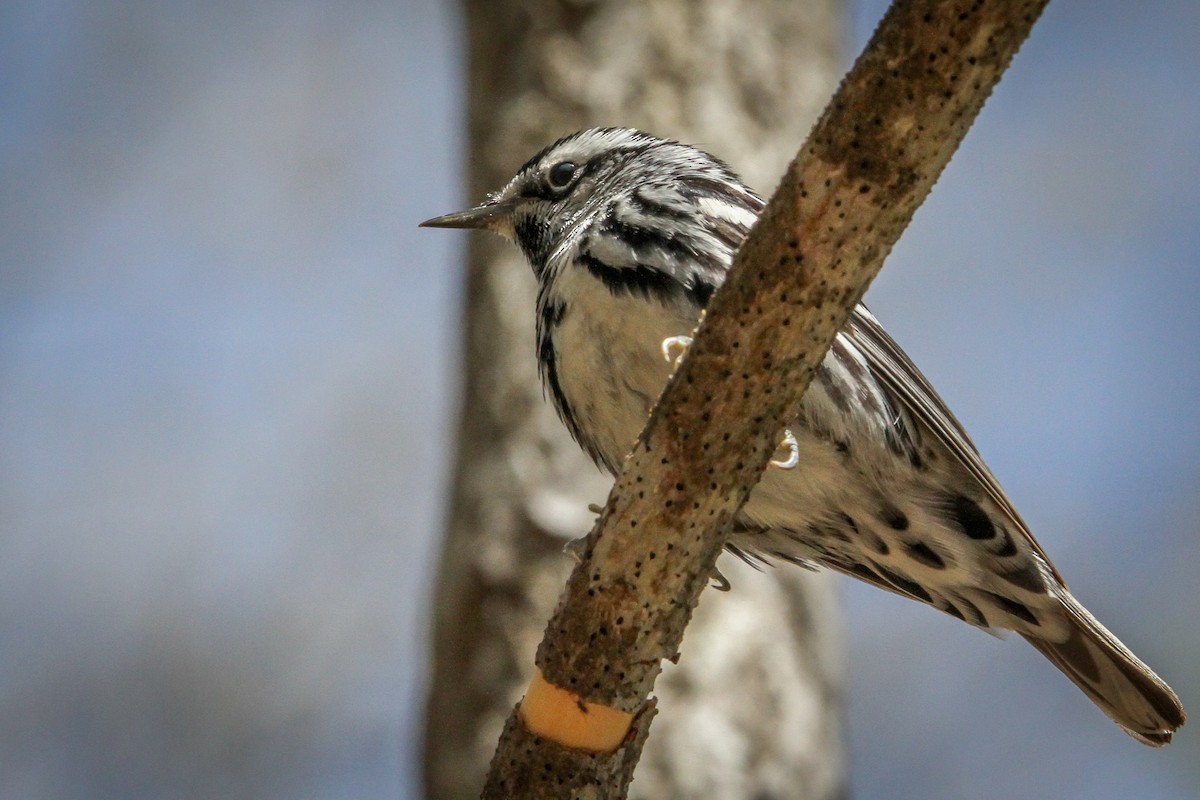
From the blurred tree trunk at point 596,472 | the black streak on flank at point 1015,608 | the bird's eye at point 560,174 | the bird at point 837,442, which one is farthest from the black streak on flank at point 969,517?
the bird's eye at point 560,174

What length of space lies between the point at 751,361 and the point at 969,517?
1363mm

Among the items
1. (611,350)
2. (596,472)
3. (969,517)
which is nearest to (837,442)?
(969,517)

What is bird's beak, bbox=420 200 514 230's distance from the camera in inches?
179

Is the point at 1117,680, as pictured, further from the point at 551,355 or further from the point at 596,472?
the point at 596,472

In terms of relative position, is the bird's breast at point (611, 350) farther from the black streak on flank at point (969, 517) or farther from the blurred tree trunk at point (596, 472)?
the blurred tree trunk at point (596, 472)

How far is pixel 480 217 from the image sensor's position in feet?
15.0

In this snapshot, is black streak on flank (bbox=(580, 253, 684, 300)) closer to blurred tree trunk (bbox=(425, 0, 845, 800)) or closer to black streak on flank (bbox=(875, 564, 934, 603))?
black streak on flank (bbox=(875, 564, 934, 603))

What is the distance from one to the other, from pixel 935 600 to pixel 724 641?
3.45ft

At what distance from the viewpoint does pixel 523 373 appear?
521 cm

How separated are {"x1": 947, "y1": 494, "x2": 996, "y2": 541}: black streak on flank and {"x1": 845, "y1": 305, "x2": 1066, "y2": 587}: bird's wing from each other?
2.5 inches

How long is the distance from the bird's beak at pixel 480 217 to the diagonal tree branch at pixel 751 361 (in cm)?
218

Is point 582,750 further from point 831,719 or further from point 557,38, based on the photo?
point 557,38

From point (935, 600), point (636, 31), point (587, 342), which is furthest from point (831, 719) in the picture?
point (636, 31)

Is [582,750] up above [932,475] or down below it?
below
